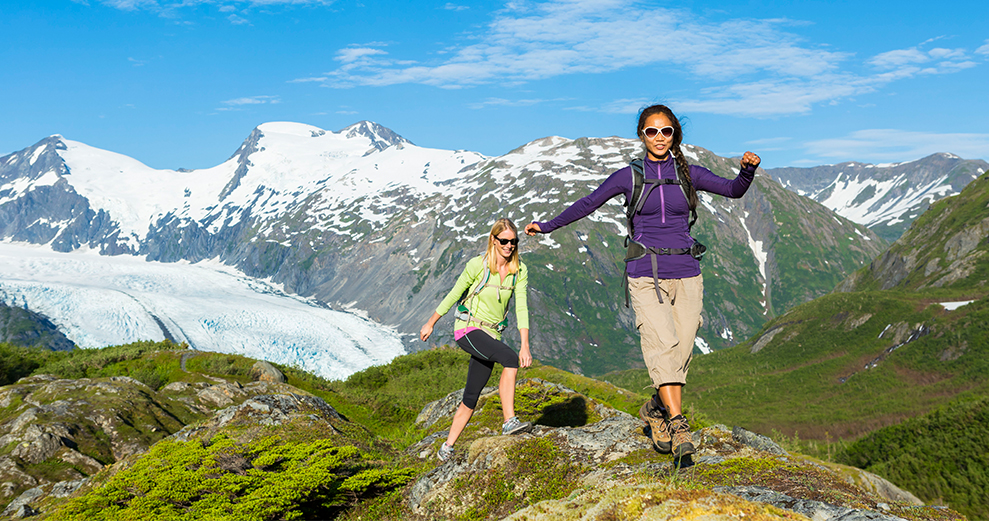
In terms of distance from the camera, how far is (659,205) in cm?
860

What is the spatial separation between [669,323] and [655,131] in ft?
9.00

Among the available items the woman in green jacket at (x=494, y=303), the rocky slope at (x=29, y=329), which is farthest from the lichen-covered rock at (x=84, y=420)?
the rocky slope at (x=29, y=329)

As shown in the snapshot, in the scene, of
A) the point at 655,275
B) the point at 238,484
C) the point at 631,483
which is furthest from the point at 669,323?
the point at 238,484

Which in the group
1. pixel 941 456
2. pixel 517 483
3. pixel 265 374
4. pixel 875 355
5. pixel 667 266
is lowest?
pixel 875 355

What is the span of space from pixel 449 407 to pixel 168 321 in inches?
5968

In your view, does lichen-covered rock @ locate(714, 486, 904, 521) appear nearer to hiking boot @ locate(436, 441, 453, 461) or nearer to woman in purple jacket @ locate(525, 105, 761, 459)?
woman in purple jacket @ locate(525, 105, 761, 459)

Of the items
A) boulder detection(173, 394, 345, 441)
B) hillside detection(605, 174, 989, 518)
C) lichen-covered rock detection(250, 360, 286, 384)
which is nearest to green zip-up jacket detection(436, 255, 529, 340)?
boulder detection(173, 394, 345, 441)

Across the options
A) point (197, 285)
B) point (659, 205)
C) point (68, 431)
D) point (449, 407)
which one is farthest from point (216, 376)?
point (197, 285)

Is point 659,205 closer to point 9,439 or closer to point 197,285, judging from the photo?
point 9,439

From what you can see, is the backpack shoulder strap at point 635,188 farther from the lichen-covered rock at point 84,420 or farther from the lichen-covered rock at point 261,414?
the lichen-covered rock at point 84,420

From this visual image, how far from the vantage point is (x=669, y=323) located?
8.46 metres

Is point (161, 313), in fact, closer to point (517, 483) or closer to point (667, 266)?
point (517, 483)

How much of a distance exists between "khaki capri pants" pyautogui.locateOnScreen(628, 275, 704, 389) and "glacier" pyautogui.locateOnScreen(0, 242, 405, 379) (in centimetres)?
12272

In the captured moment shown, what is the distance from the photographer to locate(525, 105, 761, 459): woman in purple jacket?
8.35 m
